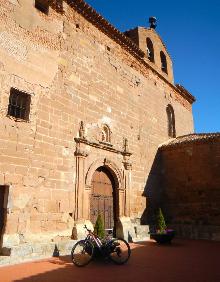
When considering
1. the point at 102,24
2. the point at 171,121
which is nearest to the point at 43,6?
the point at 102,24

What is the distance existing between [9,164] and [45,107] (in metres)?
2.07

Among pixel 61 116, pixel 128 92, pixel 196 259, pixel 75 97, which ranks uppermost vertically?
pixel 128 92

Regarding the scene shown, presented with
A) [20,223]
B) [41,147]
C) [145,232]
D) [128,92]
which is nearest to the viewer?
[20,223]

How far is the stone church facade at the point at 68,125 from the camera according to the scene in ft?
23.1

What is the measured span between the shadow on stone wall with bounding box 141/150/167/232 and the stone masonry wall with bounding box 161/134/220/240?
0.67 ft

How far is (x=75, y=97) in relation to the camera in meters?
9.21

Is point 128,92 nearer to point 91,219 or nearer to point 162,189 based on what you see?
point 162,189

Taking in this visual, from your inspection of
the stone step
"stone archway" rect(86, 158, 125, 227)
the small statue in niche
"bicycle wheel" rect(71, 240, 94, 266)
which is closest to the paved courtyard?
"bicycle wheel" rect(71, 240, 94, 266)

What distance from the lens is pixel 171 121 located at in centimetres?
1622

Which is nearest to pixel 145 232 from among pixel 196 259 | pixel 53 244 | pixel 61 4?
pixel 196 259

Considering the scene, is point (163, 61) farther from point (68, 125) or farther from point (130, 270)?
point (130, 270)

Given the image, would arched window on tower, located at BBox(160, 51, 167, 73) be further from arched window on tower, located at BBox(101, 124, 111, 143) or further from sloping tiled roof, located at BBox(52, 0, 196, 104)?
arched window on tower, located at BBox(101, 124, 111, 143)

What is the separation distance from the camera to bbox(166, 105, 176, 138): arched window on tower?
15.9 metres

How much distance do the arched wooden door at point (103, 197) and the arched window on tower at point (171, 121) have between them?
6.64 metres
